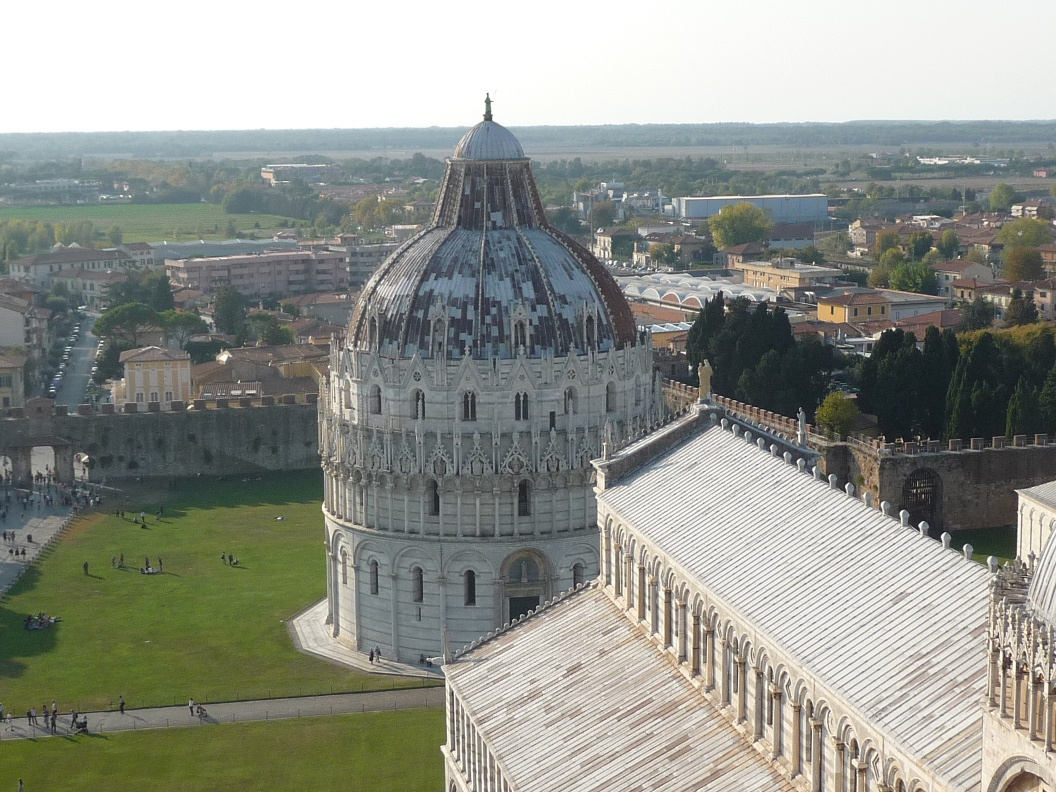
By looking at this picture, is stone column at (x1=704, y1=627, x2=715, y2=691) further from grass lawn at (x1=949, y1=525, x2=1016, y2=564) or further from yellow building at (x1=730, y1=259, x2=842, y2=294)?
yellow building at (x1=730, y1=259, x2=842, y2=294)

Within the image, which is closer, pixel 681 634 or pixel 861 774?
pixel 861 774

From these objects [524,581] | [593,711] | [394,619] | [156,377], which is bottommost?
[394,619]

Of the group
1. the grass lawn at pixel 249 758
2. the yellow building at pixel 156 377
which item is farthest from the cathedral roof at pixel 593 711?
the yellow building at pixel 156 377

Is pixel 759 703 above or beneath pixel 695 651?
above

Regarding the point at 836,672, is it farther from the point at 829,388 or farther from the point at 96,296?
the point at 96,296

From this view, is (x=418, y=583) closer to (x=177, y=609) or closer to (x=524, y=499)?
(x=524, y=499)

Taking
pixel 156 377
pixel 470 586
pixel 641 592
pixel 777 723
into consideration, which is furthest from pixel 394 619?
pixel 156 377
